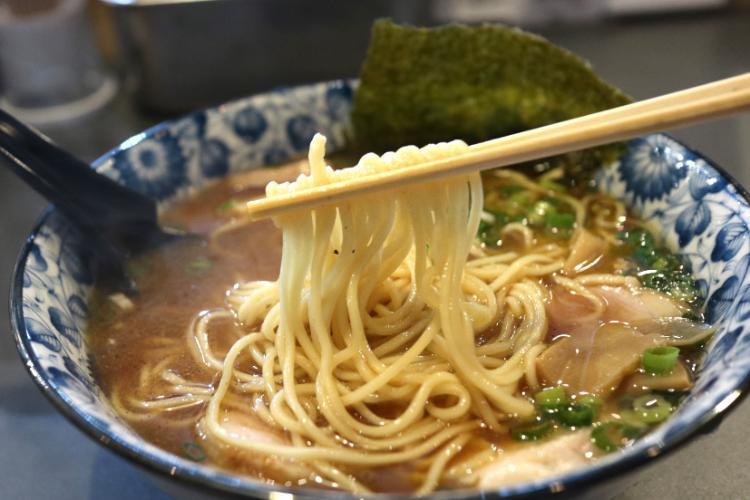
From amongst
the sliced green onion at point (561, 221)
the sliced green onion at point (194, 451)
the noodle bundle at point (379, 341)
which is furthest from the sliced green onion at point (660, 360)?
the sliced green onion at point (194, 451)

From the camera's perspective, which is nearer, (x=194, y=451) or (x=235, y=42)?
(x=194, y=451)

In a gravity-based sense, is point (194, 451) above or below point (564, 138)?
below

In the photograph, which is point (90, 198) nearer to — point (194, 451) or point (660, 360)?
point (194, 451)

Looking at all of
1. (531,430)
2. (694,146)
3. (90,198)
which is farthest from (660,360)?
(694,146)

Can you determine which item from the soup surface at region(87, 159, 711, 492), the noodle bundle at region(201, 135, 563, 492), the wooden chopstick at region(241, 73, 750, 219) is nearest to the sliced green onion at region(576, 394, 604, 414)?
the soup surface at region(87, 159, 711, 492)

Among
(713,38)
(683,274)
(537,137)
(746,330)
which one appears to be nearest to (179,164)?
(537,137)

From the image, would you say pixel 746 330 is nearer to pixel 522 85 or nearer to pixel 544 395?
pixel 544 395

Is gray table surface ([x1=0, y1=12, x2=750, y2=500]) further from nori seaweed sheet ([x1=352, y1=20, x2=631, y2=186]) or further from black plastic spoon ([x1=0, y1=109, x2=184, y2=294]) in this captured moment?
nori seaweed sheet ([x1=352, y1=20, x2=631, y2=186])
